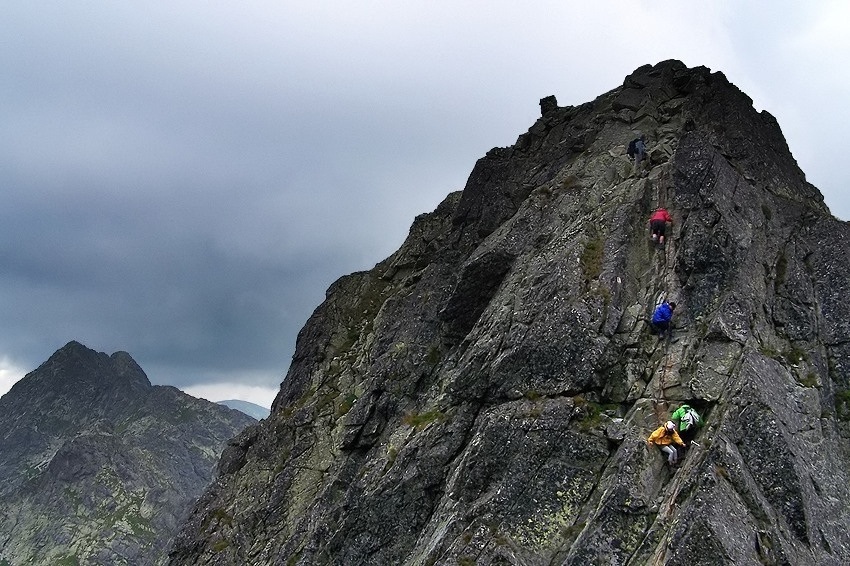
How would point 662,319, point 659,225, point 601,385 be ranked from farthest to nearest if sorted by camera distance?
point 659,225 < point 601,385 < point 662,319

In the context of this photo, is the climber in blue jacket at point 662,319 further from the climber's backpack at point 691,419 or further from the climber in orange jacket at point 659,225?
the climber's backpack at point 691,419

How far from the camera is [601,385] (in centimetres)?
3212

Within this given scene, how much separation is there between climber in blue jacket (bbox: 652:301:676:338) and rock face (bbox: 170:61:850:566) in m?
0.51

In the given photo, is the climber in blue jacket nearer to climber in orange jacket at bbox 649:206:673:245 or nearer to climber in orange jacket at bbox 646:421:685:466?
climber in orange jacket at bbox 649:206:673:245

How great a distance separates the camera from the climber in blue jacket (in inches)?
1261

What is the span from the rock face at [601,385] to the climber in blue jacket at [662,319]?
509 mm

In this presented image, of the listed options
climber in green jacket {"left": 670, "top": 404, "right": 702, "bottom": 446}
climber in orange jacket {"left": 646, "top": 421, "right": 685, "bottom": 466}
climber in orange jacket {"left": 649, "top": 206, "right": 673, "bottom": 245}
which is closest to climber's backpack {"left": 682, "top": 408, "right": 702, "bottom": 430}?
climber in green jacket {"left": 670, "top": 404, "right": 702, "bottom": 446}

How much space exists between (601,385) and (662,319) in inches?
188

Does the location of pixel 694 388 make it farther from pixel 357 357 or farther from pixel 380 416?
pixel 357 357

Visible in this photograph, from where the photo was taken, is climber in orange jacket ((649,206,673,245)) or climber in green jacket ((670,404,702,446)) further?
climber in orange jacket ((649,206,673,245))

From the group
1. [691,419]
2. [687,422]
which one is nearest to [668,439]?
[687,422]

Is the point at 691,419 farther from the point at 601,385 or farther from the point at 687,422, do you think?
the point at 601,385

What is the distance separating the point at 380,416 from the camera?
46.5 meters

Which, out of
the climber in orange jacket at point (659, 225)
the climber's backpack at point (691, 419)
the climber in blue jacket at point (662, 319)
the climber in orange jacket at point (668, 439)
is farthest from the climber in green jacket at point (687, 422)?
the climber in orange jacket at point (659, 225)
